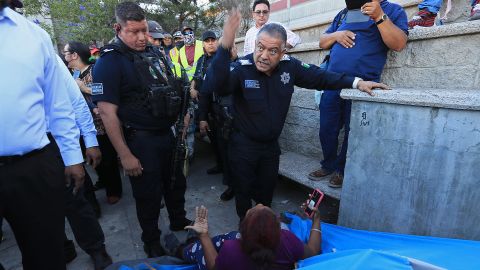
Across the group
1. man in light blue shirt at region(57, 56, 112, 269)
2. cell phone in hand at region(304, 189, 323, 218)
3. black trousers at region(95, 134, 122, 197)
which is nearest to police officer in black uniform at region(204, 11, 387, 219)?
cell phone in hand at region(304, 189, 323, 218)

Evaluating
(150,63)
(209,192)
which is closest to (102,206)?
(209,192)

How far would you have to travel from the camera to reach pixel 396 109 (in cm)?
201

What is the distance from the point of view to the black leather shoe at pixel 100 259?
8.15ft

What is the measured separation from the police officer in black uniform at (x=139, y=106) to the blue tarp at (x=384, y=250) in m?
1.22

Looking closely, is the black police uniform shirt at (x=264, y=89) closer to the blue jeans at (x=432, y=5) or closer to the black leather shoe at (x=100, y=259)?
the black leather shoe at (x=100, y=259)

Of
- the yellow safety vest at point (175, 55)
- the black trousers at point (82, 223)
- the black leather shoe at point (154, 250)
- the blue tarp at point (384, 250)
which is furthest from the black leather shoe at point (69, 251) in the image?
the yellow safety vest at point (175, 55)

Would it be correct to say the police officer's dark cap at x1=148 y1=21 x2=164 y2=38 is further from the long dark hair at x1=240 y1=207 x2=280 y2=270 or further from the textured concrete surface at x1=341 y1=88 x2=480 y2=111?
the long dark hair at x1=240 y1=207 x2=280 y2=270

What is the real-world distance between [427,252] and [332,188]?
110 cm

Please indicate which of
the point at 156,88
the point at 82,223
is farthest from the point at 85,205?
the point at 156,88

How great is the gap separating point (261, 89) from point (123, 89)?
3.46 ft

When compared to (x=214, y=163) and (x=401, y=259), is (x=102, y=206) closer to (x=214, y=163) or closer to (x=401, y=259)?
(x=214, y=163)

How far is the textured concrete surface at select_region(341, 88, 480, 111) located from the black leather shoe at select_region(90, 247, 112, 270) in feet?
7.83

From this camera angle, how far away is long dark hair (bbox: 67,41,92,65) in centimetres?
346

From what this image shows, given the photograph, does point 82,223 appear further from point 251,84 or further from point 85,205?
point 251,84
